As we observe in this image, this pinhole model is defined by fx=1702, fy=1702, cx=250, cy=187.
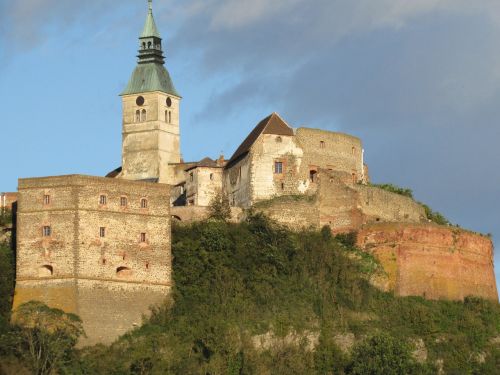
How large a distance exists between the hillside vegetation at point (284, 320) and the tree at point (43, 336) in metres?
0.50

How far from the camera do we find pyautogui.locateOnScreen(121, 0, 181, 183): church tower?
9819 cm

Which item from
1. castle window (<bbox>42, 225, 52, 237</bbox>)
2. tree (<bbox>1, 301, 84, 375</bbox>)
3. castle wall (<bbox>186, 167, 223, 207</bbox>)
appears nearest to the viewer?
tree (<bbox>1, 301, 84, 375</bbox>)

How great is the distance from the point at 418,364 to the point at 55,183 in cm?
1932

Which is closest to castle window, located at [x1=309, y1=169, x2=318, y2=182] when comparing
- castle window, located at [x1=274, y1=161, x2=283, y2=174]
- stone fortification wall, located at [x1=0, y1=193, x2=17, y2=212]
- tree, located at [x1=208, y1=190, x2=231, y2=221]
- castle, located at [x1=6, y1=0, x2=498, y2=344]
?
castle, located at [x1=6, y1=0, x2=498, y2=344]

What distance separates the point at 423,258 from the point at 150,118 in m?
20.1

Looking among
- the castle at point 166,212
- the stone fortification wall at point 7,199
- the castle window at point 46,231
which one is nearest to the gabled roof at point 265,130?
the castle at point 166,212

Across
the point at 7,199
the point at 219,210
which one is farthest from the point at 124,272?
the point at 7,199

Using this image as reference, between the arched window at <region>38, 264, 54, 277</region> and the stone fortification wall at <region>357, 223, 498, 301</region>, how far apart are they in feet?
55.2

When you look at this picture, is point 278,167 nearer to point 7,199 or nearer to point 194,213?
point 194,213

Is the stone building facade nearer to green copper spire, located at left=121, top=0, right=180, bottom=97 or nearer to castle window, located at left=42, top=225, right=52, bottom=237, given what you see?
castle window, located at left=42, top=225, right=52, bottom=237

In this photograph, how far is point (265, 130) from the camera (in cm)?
9062

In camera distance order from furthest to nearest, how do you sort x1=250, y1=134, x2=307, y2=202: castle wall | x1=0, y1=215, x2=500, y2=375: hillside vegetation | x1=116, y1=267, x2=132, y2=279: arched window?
x1=250, y1=134, x2=307, y2=202: castle wall < x1=116, y1=267, x2=132, y2=279: arched window < x1=0, y1=215, x2=500, y2=375: hillside vegetation

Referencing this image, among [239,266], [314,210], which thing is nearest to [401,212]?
[314,210]

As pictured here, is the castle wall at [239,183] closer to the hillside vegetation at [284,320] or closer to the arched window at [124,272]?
the hillside vegetation at [284,320]
